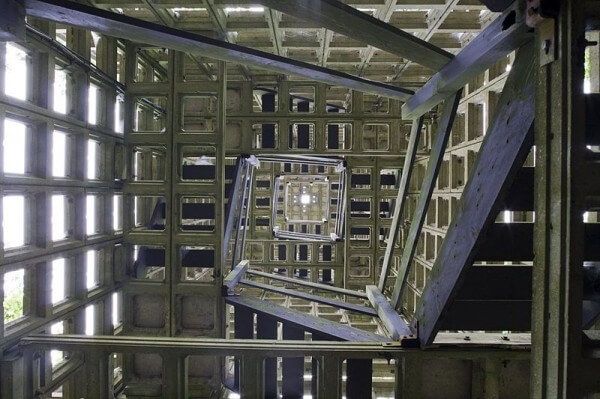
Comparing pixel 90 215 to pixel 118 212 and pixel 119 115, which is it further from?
pixel 119 115

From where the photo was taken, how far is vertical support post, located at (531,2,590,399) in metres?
1.38

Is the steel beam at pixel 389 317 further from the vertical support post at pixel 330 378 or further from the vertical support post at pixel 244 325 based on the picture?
the vertical support post at pixel 244 325

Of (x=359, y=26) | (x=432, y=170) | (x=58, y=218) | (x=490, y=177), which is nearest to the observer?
(x=490, y=177)

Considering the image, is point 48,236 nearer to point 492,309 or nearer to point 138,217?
point 138,217

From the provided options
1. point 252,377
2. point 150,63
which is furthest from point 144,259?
point 252,377

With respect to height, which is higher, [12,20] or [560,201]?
[12,20]

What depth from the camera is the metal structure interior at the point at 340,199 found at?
4.98 ft

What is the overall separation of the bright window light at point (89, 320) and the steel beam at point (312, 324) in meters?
2.40

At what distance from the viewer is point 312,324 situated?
3.38m

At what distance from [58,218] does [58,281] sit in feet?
2.58

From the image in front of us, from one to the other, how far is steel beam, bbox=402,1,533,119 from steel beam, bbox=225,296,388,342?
1989 mm

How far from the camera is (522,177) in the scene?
2.05 metres

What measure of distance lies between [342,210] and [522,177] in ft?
22.8

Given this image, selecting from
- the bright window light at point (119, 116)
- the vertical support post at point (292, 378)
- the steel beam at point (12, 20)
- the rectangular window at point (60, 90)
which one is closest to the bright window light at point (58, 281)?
the rectangular window at point (60, 90)
